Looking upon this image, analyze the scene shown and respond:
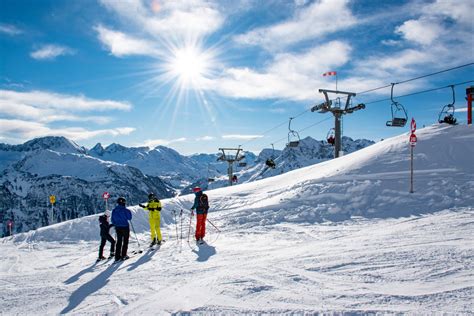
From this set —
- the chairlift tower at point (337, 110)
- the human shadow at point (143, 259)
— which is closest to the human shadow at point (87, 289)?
the human shadow at point (143, 259)

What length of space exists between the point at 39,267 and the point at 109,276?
11.7 ft

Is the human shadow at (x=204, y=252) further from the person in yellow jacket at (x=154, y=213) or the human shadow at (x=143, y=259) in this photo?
the person in yellow jacket at (x=154, y=213)

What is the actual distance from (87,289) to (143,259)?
2.67m

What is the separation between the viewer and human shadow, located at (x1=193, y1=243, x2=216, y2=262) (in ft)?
29.2

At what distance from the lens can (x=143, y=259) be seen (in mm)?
9484

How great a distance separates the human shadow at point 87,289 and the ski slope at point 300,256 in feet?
0.14

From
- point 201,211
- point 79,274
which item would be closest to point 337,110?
point 201,211

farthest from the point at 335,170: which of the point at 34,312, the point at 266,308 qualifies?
the point at 34,312

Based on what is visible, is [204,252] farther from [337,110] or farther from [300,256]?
[337,110]

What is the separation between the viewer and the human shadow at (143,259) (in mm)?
8591

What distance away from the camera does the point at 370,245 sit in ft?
26.3

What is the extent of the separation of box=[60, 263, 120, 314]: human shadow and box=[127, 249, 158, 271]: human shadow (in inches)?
17.7

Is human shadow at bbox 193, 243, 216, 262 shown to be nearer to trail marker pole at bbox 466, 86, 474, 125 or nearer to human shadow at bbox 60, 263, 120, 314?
human shadow at bbox 60, 263, 120, 314

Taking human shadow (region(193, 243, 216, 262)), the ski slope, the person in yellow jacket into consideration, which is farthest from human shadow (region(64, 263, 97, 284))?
human shadow (region(193, 243, 216, 262))
